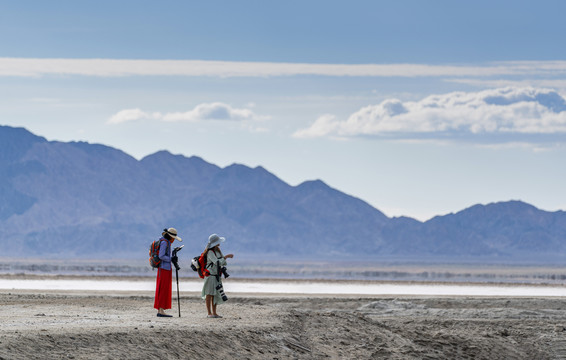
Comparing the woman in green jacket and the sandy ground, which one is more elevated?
the woman in green jacket

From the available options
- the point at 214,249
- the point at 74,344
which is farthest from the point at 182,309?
the point at 74,344

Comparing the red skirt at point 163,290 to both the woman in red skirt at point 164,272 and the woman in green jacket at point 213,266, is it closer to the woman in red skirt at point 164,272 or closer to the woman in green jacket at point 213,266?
the woman in red skirt at point 164,272

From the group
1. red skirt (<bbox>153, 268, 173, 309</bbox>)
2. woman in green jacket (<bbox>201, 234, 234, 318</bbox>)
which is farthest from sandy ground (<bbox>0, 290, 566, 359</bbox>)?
woman in green jacket (<bbox>201, 234, 234, 318</bbox>)

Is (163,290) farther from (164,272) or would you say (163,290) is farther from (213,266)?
(213,266)

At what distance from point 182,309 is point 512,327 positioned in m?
9.16

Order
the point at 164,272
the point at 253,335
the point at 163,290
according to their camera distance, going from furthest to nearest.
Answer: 1. the point at 163,290
2. the point at 164,272
3. the point at 253,335

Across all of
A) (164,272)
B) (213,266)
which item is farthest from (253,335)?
(164,272)

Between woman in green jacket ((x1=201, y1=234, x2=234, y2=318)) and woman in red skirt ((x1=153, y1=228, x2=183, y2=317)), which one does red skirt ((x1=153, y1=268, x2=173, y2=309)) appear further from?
woman in green jacket ((x1=201, y1=234, x2=234, y2=318))

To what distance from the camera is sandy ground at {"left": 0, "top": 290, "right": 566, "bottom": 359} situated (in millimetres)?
17297

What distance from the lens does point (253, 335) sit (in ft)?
67.4

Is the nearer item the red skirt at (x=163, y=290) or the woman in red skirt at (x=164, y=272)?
the woman in red skirt at (x=164, y=272)

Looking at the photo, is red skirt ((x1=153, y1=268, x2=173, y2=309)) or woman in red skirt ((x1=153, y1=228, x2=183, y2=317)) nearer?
woman in red skirt ((x1=153, y1=228, x2=183, y2=317))

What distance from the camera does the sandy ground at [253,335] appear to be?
17.3 metres

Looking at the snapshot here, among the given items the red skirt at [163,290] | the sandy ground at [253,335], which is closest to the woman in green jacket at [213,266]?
the sandy ground at [253,335]
